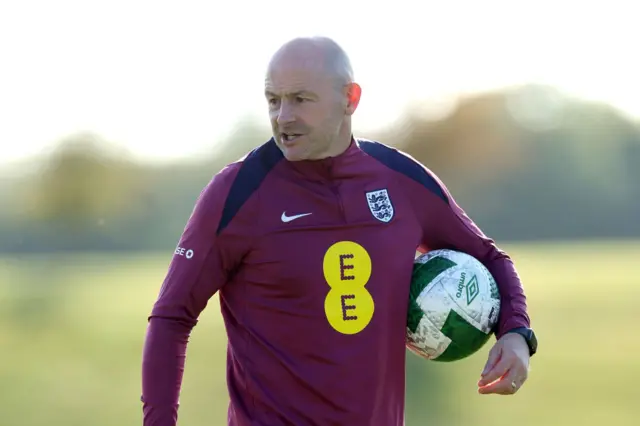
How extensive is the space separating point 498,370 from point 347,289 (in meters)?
0.67

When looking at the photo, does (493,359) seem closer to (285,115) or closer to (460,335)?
(460,335)

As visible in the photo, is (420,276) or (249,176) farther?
(420,276)

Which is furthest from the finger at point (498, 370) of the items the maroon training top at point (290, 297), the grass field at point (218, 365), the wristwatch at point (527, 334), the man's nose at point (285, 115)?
the grass field at point (218, 365)

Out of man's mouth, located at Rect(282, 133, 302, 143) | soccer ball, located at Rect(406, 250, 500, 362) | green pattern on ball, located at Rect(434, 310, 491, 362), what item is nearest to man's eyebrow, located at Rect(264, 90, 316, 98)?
man's mouth, located at Rect(282, 133, 302, 143)

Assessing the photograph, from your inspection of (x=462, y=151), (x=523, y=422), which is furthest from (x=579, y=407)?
(x=462, y=151)

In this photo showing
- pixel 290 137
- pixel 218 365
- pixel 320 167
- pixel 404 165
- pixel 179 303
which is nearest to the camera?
pixel 179 303

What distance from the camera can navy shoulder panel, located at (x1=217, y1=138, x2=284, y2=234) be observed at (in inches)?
151

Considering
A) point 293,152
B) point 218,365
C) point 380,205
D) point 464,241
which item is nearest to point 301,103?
point 293,152

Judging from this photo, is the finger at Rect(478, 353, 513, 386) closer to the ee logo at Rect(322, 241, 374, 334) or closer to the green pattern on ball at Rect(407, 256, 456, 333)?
the green pattern on ball at Rect(407, 256, 456, 333)

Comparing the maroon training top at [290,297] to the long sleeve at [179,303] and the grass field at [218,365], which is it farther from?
the grass field at [218,365]

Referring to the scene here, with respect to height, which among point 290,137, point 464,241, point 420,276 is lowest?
point 420,276

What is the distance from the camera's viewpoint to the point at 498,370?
3941 mm

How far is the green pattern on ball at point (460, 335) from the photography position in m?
4.09

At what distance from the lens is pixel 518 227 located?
183 feet
